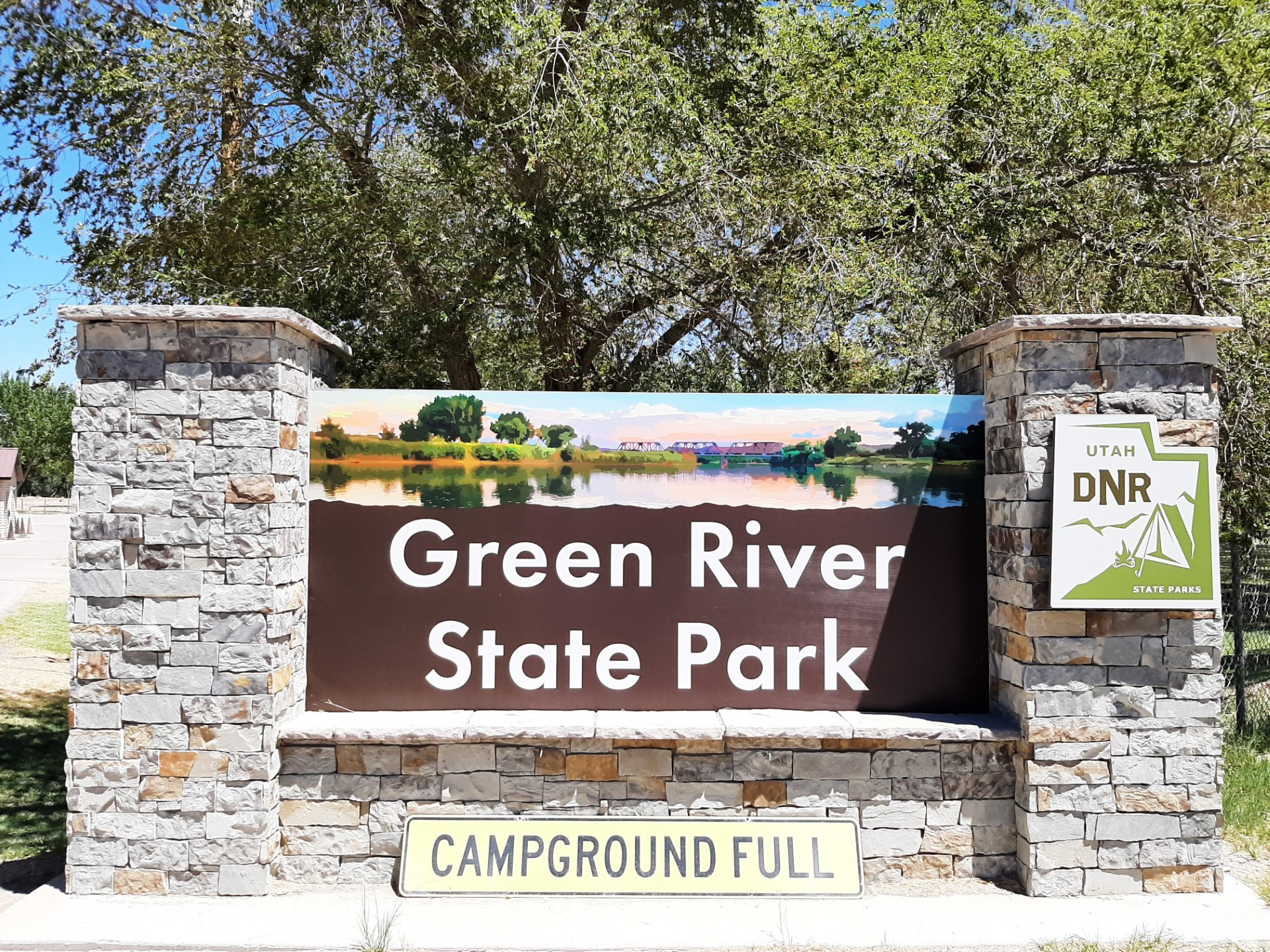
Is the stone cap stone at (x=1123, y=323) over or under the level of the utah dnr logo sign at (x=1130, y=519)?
over

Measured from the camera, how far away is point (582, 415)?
5180 millimetres

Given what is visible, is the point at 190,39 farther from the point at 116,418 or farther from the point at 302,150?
the point at 116,418

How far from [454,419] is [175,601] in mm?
1734

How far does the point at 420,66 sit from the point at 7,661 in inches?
371

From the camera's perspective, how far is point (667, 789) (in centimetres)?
482

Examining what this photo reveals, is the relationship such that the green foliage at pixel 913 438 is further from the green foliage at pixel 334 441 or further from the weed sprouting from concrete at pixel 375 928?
the weed sprouting from concrete at pixel 375 928

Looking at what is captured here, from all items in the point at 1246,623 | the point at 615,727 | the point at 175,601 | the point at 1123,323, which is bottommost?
the point at 1246,623

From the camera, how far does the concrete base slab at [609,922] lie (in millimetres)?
4109

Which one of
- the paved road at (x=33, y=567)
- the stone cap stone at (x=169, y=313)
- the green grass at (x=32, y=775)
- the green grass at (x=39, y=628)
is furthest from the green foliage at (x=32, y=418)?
the stone cap stone at (x=169, y=313)

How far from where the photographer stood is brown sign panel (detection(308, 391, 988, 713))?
16.6ft

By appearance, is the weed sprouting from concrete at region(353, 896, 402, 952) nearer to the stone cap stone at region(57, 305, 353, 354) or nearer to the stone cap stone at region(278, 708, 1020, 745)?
the stone cap stone at region(278, 708, 1020, 745)

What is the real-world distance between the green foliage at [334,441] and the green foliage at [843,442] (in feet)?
9.03

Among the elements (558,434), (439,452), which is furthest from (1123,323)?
(439,452)

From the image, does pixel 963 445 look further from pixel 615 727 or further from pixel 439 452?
pixel 439 452
